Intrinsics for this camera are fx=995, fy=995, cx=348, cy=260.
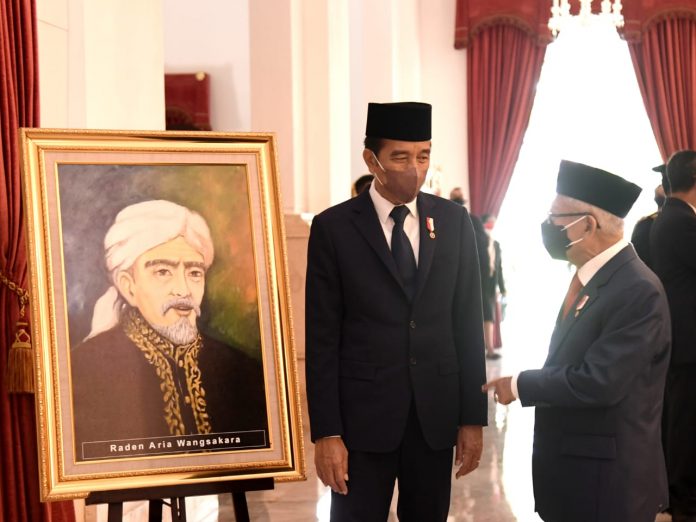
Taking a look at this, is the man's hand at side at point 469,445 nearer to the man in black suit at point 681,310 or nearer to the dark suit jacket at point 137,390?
the dark suit jacket at point 137,390

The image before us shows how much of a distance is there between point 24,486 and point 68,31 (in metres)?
1.76

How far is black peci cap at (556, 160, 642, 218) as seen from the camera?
2643mm

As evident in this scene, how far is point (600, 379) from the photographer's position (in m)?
2.46

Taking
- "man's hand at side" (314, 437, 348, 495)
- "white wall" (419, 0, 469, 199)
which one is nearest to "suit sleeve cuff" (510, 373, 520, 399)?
"man's hand at side" (314, 437, 348, 495)

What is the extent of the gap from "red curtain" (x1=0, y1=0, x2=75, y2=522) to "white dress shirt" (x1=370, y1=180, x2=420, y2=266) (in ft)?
4.01

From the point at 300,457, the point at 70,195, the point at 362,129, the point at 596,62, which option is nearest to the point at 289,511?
the point at 300,457

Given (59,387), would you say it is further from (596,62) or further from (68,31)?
(596,62)

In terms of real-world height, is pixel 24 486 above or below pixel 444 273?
below

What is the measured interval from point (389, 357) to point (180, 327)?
59 centimetres

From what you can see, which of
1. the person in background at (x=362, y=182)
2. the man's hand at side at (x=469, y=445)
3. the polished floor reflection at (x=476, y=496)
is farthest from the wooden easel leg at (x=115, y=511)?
the person in background at (x=362, y=182)

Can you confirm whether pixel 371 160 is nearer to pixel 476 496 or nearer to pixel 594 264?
pixel 594 264

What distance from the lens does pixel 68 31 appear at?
3.91m

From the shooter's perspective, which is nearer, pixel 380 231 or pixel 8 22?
pixel 380 231

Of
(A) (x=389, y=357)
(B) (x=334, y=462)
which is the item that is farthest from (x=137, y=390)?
(A) (x=389, y=357)
